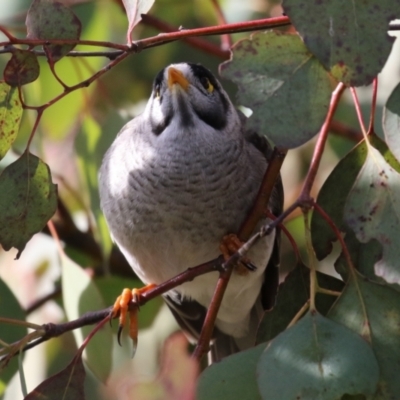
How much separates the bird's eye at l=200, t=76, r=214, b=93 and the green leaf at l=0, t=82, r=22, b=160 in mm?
834

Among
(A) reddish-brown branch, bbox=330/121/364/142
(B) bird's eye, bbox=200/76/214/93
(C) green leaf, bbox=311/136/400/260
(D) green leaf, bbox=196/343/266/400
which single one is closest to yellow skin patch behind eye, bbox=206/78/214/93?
(B) bird's eye, bbox=200/76/214/93

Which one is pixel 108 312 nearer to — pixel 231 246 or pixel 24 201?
pixel 24 201

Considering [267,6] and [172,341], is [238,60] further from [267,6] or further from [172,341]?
[267,6]

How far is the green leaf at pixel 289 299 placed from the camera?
149 cm

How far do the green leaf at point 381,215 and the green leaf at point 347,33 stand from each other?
25cm

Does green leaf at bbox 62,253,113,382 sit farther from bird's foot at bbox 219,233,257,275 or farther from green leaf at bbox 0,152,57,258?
green leaf at bbox 0,152,57,258

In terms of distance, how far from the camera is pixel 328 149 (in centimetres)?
266

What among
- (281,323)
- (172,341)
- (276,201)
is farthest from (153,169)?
(172,341)

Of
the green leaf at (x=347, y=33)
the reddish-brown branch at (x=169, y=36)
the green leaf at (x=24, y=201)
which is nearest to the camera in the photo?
the green leaf at (x=347, y=33)

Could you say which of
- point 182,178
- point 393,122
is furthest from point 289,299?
point 182,178

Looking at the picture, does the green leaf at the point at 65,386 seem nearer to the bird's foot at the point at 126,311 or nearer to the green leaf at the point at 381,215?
the bird's foot at the point at 126,311

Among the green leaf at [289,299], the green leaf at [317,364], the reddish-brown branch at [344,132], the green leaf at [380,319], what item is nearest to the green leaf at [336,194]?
the green leaf at [289,299]

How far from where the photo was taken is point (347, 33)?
111 centimetres

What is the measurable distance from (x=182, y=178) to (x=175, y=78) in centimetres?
24
